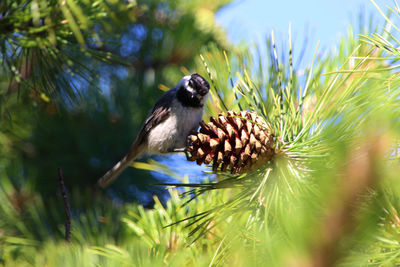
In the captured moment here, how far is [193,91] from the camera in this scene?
5.99 feet

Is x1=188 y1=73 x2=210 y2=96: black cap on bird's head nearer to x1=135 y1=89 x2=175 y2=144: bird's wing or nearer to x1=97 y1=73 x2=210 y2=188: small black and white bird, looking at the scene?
x1=97 y1=73 x2=210 y2=188: small black and white bird

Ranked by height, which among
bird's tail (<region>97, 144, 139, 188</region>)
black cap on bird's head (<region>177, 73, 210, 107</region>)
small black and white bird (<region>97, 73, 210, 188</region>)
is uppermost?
black cap on bird's head (<region>177, 73, 210, 107</region>)

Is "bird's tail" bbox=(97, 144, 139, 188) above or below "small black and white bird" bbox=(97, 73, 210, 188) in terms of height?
below

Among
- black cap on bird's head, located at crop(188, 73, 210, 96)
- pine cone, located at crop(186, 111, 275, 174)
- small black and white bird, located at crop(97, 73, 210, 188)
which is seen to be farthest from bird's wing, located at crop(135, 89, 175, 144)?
pine cone, located at crop(186, 111, 275, 174)

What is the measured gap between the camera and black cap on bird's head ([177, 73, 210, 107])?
1.73 metres

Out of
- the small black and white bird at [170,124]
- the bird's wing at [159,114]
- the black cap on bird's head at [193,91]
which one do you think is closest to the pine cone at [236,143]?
the black cap on bird's head at [193,91]

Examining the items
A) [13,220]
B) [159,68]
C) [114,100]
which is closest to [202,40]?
[159,68]

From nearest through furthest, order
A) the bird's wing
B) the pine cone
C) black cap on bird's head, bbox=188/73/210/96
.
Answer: the pine cone, black cap on bird's head, bbox=188/73/210/96, the bird's wing

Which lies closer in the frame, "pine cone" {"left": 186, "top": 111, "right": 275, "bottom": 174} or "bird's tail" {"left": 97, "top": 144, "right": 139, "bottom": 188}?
"pine cone" {"left": 186, "top": 111, "right": 275, "bottom": 174}

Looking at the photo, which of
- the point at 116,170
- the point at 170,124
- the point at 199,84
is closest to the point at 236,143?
the point at 199,84

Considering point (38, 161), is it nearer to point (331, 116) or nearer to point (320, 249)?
point (331, 116)

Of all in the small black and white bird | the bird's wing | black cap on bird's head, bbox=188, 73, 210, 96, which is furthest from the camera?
the bird's wing

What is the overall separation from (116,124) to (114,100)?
0.15m

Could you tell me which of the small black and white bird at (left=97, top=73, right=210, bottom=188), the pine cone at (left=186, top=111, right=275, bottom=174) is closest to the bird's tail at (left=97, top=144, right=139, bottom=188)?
the small black and white bird at (left=97, top=73, right=210, bottom=188)
